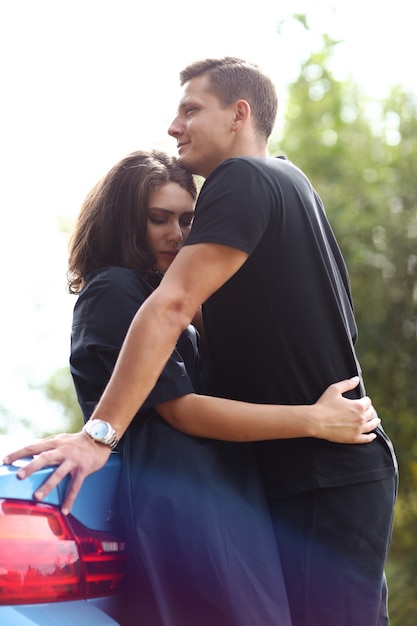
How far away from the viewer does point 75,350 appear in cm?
248

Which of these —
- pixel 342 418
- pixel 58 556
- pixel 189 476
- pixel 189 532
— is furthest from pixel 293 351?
pixel 58 556

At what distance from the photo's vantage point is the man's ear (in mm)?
2812

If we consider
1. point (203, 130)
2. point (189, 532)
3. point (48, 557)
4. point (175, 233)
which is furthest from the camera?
point (175, 233)

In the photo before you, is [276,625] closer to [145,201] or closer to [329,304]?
[329,304]

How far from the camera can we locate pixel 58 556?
2061 millimetres

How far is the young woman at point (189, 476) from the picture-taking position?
A: 2.18 meters

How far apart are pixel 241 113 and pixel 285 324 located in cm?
76

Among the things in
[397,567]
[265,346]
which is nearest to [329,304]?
[265,346]

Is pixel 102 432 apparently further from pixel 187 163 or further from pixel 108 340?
pixel 187 163

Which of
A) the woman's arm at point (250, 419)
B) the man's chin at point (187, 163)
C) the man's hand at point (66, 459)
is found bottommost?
the woman's arm at point (250, 419)

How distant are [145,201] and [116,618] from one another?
1.25 metres

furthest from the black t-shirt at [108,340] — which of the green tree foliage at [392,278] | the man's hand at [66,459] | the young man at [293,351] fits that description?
the green tree foliage at [392,278]

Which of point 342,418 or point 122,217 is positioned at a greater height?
point 122,217

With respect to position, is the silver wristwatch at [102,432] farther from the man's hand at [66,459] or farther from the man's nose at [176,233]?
the man's nose at [176,233]
